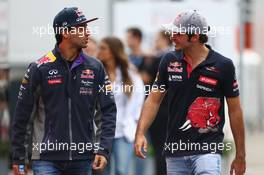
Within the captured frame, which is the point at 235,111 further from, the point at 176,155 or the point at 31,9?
the point at 31,9

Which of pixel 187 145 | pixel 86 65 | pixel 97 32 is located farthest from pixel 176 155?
pixel 97 32

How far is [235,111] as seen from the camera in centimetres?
841

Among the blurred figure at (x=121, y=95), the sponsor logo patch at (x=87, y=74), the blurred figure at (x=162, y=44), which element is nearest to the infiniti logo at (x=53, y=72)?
the sponsor logo patch at (x=87, y=74)

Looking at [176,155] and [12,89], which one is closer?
[176,155]

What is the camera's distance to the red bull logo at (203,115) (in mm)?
8258

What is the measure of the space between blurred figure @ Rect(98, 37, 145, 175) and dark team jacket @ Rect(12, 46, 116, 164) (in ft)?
8.74

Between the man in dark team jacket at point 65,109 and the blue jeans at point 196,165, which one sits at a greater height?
the man in dark team jacket at point 65,109

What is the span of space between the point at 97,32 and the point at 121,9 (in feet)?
2.91

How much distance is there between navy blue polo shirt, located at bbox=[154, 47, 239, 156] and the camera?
825 centimetres

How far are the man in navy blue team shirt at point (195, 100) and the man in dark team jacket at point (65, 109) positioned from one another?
1.52 feet

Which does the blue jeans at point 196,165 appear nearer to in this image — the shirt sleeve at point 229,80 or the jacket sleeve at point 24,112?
the shirt sleeve at point 229,80

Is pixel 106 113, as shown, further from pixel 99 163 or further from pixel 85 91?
pixel 99 163

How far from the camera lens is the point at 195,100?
8.25 meters

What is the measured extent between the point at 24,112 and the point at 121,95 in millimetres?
3075
